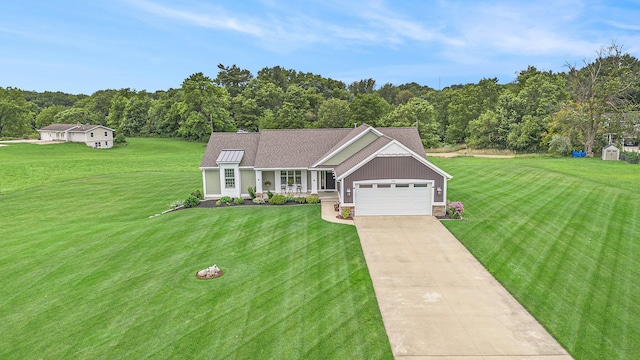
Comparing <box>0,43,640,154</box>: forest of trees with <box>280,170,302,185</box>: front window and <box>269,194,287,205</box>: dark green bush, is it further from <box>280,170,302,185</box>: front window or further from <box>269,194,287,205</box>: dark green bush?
<box>269,194,287,205</box>: dark green bush

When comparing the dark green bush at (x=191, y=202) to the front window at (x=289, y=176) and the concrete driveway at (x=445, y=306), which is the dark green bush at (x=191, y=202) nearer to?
the front window at (x=289, y=176)

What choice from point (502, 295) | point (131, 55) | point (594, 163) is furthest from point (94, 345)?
point (594, 163)

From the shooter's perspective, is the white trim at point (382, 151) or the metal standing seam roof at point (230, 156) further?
the metal standing seam roof at point (230, 156)

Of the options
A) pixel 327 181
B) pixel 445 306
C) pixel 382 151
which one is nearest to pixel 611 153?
pixel 327 181

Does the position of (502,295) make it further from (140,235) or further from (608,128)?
(608,128)

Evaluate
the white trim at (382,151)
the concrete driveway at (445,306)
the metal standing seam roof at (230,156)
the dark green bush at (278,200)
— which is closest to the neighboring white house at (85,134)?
the metal standing seam roof at (230,156)
